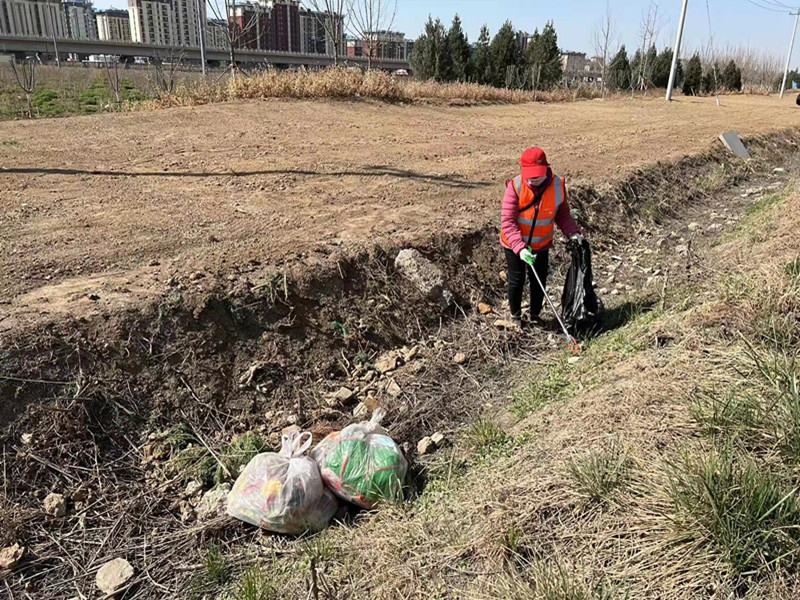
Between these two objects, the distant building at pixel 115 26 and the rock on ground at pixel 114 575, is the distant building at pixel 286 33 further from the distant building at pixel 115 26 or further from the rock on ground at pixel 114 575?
the rock on ground at pixel 114 575

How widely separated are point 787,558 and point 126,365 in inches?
134

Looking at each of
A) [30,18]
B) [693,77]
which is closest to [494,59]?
[693,77]

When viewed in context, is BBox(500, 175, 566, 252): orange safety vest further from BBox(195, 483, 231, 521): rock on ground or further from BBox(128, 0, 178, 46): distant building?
BBox(128, 0, 178, 46): distant building

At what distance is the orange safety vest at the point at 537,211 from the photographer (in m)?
4.35

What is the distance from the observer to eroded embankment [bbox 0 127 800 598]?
3.01 m

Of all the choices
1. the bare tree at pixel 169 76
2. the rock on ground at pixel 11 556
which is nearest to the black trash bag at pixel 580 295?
the rock on ground at pixel 11 556

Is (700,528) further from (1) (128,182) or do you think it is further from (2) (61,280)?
(1) (128,182)

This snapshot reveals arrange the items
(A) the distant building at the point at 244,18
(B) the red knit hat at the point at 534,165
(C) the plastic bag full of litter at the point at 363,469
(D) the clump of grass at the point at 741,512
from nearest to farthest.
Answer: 1. (D) the clump of grass at the point at 741,512
2. (C) the plastic bag full of litter at the point at 363,469
3. (B) the red knit hat at the point at 534,165
4. (A) the distant building at the point at 244,18

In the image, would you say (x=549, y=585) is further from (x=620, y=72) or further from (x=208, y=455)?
(x=620, y=72)

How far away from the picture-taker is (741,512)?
6.57 feet

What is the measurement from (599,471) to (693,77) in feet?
140

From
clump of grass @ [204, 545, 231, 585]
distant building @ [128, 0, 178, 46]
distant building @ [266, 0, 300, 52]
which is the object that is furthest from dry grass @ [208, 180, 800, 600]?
distant building @ [128, 0, 178, 46]

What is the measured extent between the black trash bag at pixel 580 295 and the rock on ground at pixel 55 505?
143 inches

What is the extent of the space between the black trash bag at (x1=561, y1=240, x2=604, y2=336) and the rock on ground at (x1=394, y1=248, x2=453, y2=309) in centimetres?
101
